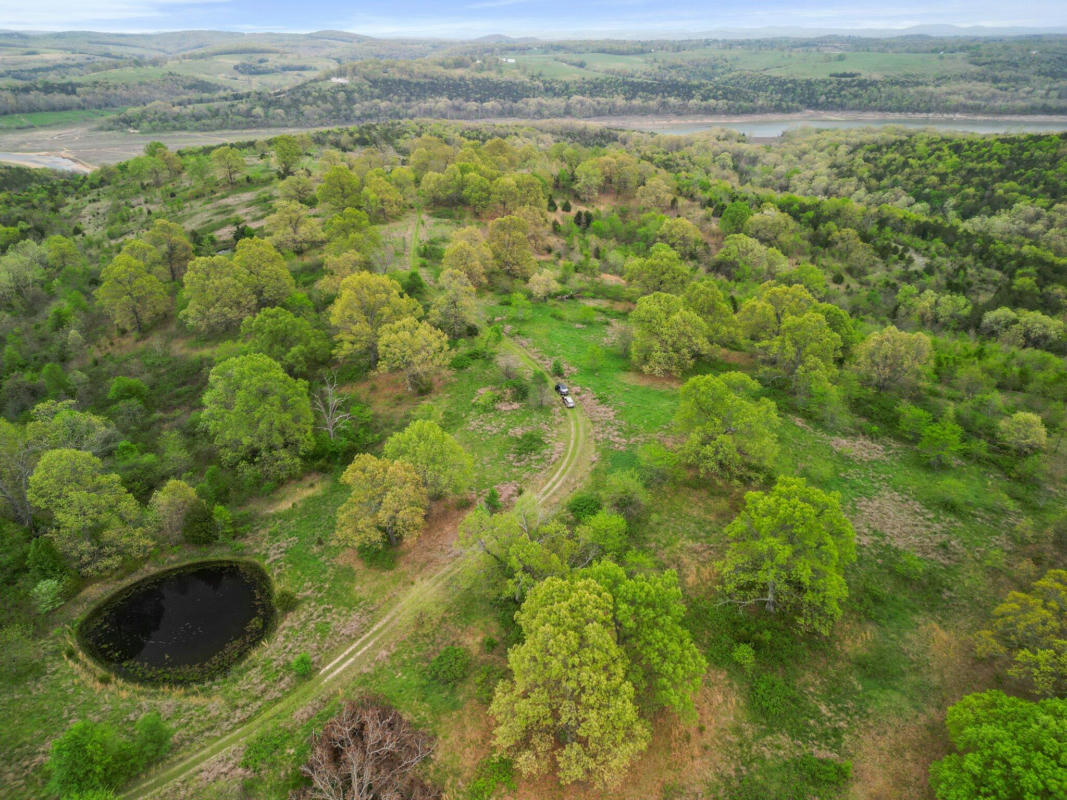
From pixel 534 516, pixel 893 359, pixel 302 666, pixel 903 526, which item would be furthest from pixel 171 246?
pixel 893 359

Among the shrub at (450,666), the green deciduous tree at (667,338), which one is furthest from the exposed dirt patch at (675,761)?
the green deciduous tree at (667,338)

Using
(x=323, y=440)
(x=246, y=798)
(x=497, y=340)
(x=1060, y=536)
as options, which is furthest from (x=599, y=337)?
(x=246, y=798)

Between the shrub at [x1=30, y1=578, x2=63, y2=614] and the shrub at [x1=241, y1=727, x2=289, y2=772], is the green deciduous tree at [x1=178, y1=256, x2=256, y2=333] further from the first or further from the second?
the shrub at [x1=241, y1=727, x2=289, y2=772]

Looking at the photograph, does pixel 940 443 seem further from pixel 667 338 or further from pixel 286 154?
pixel 286 154

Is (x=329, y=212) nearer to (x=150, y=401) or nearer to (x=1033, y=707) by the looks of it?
(x=150, y=401)

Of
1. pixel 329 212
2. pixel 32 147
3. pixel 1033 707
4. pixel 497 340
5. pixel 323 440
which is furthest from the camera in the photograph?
pixel 32 147

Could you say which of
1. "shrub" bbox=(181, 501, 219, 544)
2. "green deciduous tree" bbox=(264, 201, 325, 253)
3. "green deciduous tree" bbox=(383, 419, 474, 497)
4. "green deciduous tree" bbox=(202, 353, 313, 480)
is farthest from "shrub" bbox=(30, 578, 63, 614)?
"green deciduous tree" bbox=(264, 201, 325, 253)
